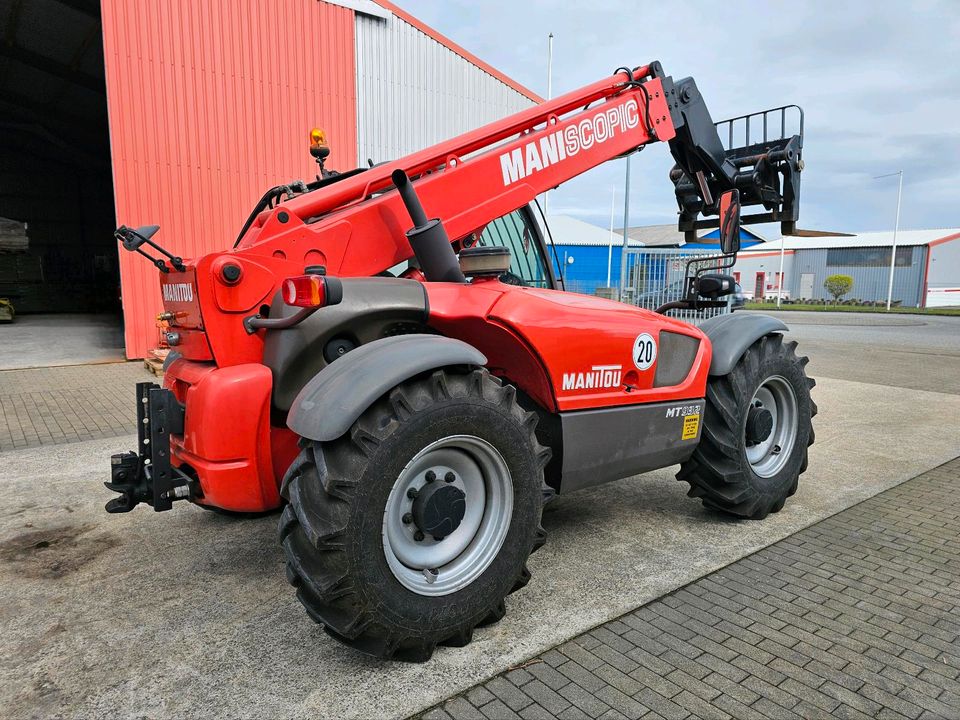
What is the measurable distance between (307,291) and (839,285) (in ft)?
170

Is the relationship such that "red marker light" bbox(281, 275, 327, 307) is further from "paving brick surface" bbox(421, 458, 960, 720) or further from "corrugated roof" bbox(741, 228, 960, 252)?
"corrugated roof" bbox(741, 228, 960, 252)

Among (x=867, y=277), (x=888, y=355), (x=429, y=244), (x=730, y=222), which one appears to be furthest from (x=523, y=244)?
(x=867, y=277)

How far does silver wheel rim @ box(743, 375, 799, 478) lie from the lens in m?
4.29

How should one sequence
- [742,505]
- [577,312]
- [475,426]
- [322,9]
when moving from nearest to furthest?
[475,426] → [577,312] → [742,505] → [322,9]

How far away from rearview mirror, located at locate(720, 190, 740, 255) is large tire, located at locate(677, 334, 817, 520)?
725 mm

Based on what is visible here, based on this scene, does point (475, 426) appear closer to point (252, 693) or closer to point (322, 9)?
point (252, 693)

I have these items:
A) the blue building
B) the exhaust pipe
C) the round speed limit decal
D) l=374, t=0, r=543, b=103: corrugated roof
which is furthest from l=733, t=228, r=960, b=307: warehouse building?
the exhaust pipe

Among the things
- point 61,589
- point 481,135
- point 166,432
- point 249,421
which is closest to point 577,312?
point 481,135

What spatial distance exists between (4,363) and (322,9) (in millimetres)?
8252

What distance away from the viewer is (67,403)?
800cm

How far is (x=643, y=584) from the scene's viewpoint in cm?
328

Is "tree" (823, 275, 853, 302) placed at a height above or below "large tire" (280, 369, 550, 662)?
above

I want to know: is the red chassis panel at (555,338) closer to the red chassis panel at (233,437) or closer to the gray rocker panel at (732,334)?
the gray rocker panel at (732,334)

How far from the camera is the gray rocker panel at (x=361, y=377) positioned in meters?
2.41
